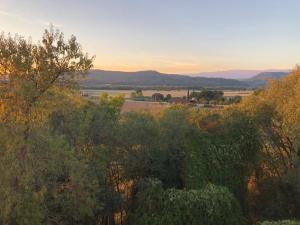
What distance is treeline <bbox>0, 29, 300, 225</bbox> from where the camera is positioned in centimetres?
1573

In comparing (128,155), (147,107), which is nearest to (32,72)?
(128,155)

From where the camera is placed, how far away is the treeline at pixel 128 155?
15.7 m

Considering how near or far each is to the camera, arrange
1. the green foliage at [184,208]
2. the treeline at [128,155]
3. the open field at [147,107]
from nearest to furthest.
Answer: the treeline at [128,155] < the green foliage at [184,208] < the open field at [147,107]

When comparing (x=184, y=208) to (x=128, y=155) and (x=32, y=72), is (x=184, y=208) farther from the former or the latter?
(x=32, y=72)

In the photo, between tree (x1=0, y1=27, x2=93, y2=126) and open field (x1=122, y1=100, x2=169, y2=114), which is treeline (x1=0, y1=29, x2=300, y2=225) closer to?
tree (x1=0, y1=27, x2=93, y2=126)

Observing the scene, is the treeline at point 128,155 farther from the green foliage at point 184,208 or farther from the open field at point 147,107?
the open field at point 147,107

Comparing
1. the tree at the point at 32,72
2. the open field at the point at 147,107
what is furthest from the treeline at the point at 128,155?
the open field at the point at 147,107

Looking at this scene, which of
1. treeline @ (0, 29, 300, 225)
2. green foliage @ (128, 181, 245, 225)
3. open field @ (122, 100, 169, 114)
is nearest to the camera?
treeline @ (0, 29, 300, 225)

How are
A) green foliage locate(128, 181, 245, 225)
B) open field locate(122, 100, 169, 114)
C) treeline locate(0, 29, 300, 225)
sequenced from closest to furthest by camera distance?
treeline locate(0, 29, 300, 225)
green foliage locate(128, 181, 245, 225)
open field locate(122, 100, 169, 114)

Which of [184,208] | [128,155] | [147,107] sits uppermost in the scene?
[147,107]

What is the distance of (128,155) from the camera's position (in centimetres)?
2403

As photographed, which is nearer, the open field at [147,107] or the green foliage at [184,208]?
the green foliage at [184,208]

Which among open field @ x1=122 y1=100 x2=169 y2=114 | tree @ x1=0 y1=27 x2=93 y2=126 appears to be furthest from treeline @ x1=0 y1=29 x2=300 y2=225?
open field @ x1=122 y1=100 x2=169 y2=114

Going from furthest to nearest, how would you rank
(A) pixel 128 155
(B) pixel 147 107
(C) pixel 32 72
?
1. (B) pixel 147 107
2. (A) pixel 128 155
3. (C) pixel 32 72
